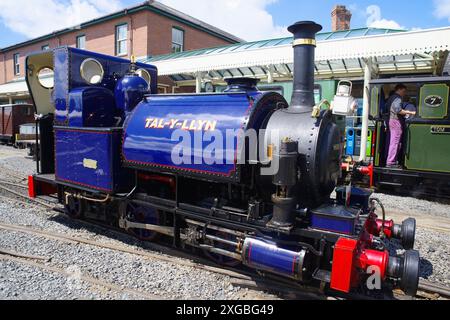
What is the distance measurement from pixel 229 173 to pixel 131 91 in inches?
93.2

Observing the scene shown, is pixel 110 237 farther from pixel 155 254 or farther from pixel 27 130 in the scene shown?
pixel 27 130

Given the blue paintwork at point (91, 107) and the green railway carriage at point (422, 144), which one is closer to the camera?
the blue paintwork at point (91, 107)

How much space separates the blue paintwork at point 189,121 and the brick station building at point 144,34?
13645 millimetres

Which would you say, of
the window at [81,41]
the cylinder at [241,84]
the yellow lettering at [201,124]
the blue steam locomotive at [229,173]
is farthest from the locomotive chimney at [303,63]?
the window at [81,41]

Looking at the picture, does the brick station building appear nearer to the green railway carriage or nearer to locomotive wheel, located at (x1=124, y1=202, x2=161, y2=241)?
the green railway carriage

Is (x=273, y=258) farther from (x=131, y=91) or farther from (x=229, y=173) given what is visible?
(x=131, y=91)

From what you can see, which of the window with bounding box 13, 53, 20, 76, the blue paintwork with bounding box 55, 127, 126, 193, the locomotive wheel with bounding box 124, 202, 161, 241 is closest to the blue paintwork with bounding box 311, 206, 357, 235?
the locomotive wheel with bounding box 124, 202, 161, 241

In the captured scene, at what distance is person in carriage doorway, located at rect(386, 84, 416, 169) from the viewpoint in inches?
327

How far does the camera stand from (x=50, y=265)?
14.9ft

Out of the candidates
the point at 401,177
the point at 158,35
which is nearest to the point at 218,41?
the point at 158,35

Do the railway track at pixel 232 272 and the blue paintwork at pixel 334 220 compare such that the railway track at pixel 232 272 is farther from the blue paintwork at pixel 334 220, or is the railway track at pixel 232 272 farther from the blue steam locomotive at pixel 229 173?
the blue paintwork at pixel 334 220

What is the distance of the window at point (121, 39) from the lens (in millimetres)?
21672

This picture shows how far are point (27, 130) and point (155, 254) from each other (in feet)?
57.0

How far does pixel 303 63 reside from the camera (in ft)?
13.3
